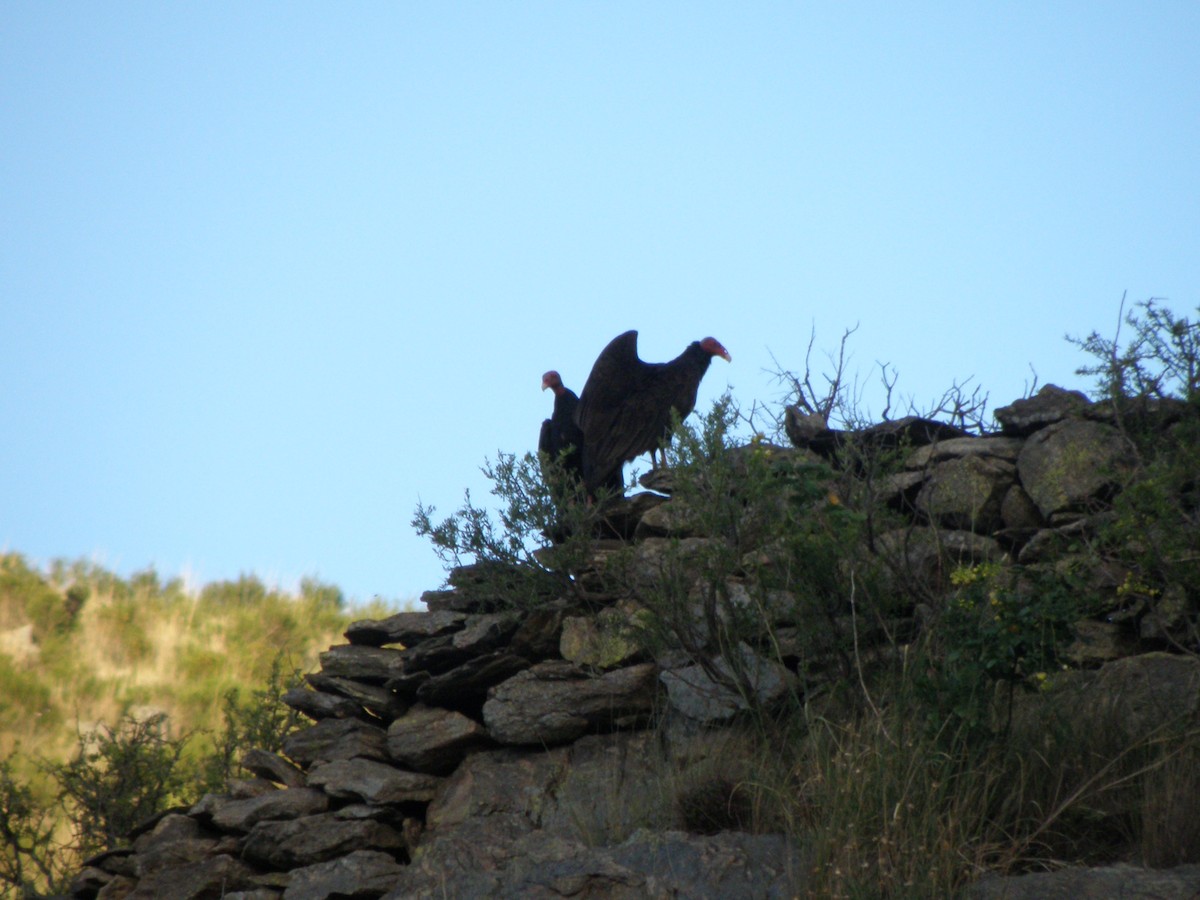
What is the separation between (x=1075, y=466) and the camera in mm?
6043

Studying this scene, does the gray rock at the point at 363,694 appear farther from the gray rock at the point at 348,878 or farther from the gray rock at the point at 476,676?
the gray rock at the point at 348,878

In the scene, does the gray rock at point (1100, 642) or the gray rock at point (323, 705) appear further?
the gray rock at point (323, 705)

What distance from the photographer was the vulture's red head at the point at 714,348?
29.3 feet

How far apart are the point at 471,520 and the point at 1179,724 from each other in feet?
12.1

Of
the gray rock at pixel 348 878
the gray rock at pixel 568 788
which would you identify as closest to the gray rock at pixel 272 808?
the gray rock at pixel 348 878

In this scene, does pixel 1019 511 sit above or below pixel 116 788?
above

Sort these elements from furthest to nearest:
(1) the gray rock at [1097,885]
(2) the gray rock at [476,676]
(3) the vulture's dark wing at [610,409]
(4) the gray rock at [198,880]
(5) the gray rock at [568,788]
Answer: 1. (3) the vulture's dark wing at [610,409]
2. (2) the gray rock at [476,676]
3. (4) the gray rock at [198,880]
4. (5) the gray rock at [568,788]
5. (1) the gray rock at [1097,885]

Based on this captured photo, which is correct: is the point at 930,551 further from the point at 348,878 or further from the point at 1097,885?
the point at 348,878

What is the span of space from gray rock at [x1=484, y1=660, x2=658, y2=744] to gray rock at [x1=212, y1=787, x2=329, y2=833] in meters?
0.99

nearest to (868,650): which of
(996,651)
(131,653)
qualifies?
(996,651)

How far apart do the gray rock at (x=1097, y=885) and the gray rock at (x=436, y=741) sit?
3.11m

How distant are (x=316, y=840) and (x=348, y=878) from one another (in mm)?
387

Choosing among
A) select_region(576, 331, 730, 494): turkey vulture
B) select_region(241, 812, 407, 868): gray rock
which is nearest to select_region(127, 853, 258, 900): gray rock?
select_region(241, 812, 407, 868): gray rock

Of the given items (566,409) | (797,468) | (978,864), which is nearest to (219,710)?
(566,409)
